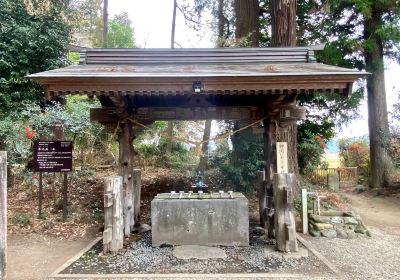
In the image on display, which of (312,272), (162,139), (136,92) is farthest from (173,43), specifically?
(312,272)

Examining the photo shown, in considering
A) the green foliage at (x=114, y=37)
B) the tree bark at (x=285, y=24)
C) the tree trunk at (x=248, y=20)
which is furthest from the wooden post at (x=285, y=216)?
the green foliage at (x=114, y=37)

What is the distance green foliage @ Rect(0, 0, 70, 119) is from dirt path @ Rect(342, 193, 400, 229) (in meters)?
9.92

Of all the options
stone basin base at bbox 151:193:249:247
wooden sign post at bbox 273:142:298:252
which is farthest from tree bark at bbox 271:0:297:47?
stone basin base at bbox 151:193:249:247

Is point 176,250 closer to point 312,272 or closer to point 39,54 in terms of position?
point 312,272

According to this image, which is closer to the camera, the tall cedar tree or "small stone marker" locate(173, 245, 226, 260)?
"small stone marker" locate(173, 245, 226, 260)

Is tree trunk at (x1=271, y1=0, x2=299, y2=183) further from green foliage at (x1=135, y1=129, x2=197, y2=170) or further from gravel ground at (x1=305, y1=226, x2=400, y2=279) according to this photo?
green foliage at (x1=135, y1=129, x2=197, y2=170)

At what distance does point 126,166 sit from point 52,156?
1775mm

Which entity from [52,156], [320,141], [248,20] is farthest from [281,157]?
[248,20]

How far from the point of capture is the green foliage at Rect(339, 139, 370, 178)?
1502 cm

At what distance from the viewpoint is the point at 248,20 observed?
10.8m

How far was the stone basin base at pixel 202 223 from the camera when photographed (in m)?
5.54

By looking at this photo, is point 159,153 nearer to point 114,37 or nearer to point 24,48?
point 24,48

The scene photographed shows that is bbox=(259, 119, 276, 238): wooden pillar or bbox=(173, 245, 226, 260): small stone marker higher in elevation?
bbox=(259, 119, 276, 238): wooden pillar

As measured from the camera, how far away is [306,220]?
6.82m
